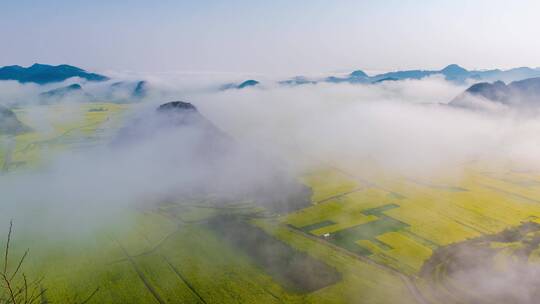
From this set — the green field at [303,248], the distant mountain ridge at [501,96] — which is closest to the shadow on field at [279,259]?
the green field at [303,248]

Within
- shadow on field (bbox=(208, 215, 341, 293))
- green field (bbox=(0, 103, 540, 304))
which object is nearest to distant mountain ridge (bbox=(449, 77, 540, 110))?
green field (bbox=(0, 103, 540, 304))

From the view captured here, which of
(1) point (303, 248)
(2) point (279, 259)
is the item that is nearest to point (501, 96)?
(1) point (303, 248)

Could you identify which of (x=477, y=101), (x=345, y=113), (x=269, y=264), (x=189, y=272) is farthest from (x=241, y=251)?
(x=477, y=101)

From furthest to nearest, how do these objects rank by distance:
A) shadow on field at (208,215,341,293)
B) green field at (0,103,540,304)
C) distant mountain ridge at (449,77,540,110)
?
distant mountain ridge at (449,77,540,110), shadow on field at (208,215,341,293), green field at (0,103,540,304)

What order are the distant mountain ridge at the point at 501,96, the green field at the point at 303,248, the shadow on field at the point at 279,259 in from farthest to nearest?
the distant mountain ridge at the point at 501,96, the shadow on field at the point at 279,259, the green field at the point at 303,248

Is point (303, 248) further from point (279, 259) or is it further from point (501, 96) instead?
point (501, 96)

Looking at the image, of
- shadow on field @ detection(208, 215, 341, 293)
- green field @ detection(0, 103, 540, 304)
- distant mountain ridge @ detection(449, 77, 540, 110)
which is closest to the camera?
green field @ detection(0, 103, 540, 304)

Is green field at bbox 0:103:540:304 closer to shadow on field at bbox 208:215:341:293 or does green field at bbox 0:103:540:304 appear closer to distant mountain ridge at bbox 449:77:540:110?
shadow on field at bbox 208:215:341:293

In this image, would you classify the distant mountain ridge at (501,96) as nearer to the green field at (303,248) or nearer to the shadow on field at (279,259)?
the green field at (303,248)
